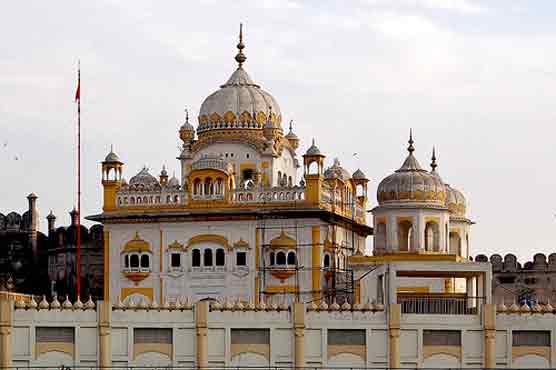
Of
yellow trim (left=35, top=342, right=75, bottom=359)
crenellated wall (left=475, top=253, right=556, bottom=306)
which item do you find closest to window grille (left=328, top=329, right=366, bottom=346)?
yellow trim (left=35, top=342, right=75, bottom=359)

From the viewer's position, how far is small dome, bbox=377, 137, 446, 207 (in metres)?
75.0

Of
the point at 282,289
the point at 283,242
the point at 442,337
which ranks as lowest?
the point at 442,337

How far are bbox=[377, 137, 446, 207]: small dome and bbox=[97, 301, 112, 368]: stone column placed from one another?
19.1 meters

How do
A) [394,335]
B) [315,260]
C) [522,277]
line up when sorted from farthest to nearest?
1. [522,277]
2. [315,260]
3. [394,335]

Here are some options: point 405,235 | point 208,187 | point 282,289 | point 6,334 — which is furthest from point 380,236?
point 6,334

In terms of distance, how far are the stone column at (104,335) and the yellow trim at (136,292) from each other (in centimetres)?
1653

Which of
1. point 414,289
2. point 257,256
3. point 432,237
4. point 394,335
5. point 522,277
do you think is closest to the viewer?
point 394,335

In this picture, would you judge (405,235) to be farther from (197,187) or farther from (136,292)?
(136,292)

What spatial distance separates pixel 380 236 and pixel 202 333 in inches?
692

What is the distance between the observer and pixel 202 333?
5994 centimetres

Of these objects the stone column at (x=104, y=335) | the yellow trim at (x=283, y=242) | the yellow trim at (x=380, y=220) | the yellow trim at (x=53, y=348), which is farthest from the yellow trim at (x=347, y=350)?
the yellow trim at (x=283, y=242)

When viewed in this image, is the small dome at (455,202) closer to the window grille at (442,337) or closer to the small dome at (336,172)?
the small dome at (336,172)

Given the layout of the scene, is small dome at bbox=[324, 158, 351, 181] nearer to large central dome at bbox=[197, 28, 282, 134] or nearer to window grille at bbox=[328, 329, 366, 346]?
large central dome at bbox=[197, 28, 282, 134]

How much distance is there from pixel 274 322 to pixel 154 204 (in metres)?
18.8
